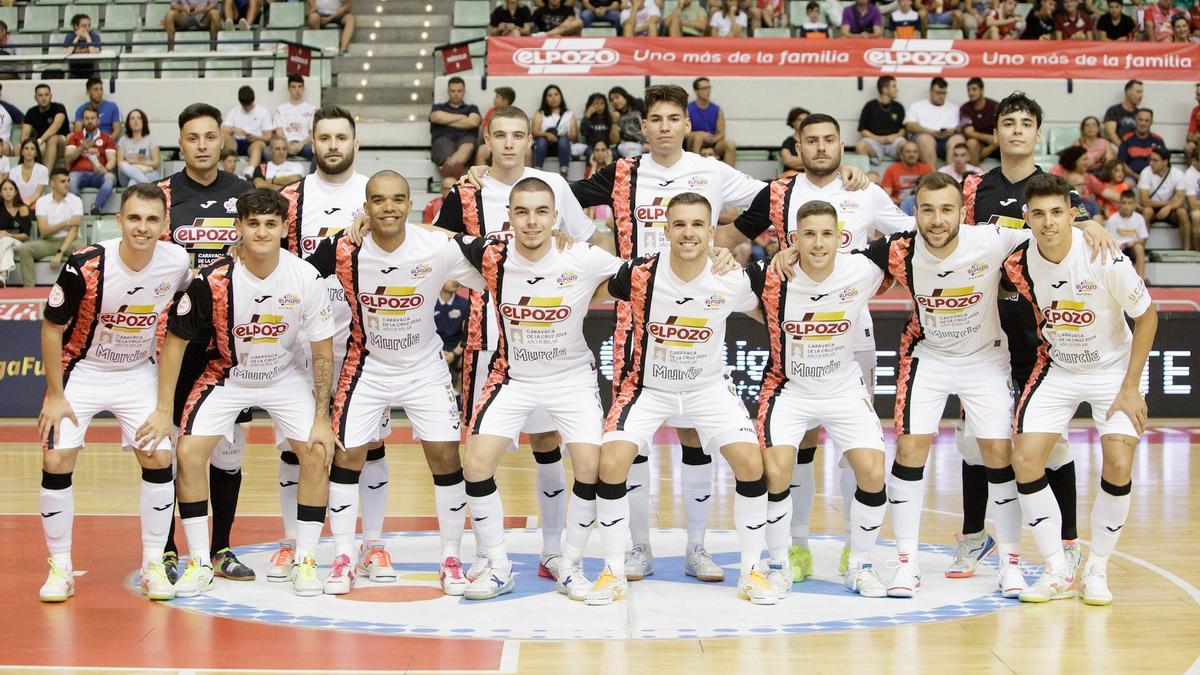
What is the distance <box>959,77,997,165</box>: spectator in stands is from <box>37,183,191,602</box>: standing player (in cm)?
1231

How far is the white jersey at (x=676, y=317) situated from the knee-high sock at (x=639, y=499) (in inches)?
22.4

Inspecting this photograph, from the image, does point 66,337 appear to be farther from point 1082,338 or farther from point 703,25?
point 703,25

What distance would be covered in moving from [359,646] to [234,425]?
181cm

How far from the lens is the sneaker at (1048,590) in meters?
6.54

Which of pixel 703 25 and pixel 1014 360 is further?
pixel 703 25

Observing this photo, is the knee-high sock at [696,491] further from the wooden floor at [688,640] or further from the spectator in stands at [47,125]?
the spectator in stands at [47,125]

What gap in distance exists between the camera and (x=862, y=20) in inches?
736

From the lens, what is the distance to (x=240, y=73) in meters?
18.3

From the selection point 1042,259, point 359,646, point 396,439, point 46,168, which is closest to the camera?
point 359,646

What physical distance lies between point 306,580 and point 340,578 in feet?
0.54

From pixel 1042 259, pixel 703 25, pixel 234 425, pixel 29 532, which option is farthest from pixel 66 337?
pixel 703 25

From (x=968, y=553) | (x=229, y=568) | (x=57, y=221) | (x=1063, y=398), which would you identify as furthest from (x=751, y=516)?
(x=57, y=221)

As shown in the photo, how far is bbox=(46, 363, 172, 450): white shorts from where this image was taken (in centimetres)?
675

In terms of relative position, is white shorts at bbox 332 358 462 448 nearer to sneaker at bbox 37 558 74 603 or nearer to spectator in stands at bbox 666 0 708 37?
sneaker at bbox 37 558 74 603
